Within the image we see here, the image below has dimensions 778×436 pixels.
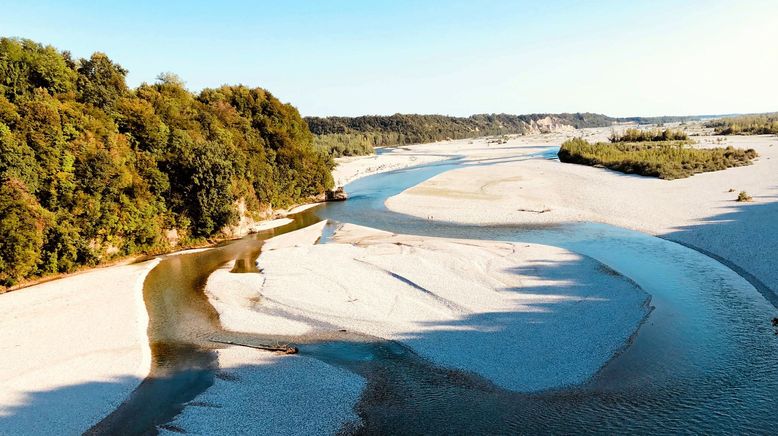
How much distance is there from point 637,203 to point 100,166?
46.3 meters

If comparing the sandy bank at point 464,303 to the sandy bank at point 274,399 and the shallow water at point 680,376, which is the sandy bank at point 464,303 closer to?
the shallow water at point 680,376

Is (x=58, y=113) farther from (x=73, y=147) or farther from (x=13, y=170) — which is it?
(x=13, y=170)

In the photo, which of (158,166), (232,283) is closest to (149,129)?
(158,166)

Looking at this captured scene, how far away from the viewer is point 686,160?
60875mm

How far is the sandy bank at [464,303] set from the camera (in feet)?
56.2

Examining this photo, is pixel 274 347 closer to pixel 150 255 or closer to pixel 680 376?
pixel 680 376

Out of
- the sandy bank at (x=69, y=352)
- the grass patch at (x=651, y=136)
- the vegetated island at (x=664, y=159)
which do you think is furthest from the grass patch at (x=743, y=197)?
the grass patch at (x=651, y=136)

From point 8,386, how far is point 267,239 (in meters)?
24.7

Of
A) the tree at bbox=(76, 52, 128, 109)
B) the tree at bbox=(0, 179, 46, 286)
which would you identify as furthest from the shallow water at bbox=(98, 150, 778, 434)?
the tree at bbox=(76, 52, 128, 109)

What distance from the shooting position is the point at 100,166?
1208 inches

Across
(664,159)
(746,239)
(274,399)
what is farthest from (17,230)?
(664,159)

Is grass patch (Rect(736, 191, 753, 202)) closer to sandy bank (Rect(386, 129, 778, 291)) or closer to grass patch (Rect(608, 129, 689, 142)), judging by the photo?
sandy bank (Rect(386, 129, 778, 291))

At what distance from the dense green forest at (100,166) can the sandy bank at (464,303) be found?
405 inches

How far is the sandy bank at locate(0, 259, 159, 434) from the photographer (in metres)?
14.7
